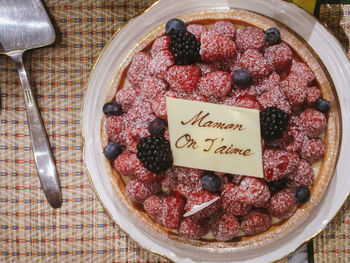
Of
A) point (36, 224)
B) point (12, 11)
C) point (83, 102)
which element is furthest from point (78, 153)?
point (12, 11)

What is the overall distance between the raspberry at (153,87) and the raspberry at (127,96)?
6 centimetres

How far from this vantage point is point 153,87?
3.92ft

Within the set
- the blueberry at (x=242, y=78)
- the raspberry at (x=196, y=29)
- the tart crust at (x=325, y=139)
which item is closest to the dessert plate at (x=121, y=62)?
the tart crust at (x=325, y=139)

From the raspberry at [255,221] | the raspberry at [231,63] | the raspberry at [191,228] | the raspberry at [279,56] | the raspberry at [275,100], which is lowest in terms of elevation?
the raspberry at [191,228]

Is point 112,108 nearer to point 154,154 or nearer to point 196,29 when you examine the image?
point 154,154

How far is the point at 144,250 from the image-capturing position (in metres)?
1.43

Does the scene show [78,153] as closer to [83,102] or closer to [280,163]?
[83,102]

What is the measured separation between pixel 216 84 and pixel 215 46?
14cm

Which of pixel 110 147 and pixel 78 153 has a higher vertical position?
pixel 110 147

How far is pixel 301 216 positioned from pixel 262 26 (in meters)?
0.75

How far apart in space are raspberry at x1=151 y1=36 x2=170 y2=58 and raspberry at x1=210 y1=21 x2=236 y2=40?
19 cm

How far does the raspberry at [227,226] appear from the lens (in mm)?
1188

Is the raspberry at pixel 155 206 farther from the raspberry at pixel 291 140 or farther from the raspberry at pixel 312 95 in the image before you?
the raspberry at pixel 312 95

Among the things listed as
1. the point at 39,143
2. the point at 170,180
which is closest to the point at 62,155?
the point at 39,143
